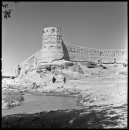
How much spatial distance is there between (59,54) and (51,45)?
12.1ft

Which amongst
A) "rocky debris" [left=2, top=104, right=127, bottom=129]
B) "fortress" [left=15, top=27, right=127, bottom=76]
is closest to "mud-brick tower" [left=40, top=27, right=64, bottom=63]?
"fortress" [left=15, top=27, right=127, bottom=76]

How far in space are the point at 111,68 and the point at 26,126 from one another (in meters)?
57.5

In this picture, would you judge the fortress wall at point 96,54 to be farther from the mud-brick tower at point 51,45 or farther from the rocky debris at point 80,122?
the rocky debris at point 80,122

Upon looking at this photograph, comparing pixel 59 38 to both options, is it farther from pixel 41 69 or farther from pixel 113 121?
pixel 113 121

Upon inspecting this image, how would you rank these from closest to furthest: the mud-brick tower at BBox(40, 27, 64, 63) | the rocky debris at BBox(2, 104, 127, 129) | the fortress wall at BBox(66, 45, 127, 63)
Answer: the rocky debris at BBox(2, 104, 127, 129) < the mud-brick tower at BBox(40, 27, 64, 63) < the fortress wall at BBox(66, 45, 127, 63)

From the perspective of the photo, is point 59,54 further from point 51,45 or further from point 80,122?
point 80,122

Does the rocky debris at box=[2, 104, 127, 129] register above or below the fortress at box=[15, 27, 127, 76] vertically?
below

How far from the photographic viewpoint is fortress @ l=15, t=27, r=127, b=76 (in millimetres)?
54844

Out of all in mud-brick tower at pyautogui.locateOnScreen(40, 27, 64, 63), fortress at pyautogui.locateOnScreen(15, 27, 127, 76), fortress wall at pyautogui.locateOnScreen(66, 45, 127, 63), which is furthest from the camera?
fortress wall at pyautogui.locateOnScreen(66, 45, 127, 63)

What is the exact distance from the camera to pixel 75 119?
6785mm

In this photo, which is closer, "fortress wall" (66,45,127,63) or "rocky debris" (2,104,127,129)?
"rocky debris" (2,104,127,129)

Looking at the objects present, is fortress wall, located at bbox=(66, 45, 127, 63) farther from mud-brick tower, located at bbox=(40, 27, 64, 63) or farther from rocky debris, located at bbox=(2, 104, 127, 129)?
rocky debris, located at bbox=(2, 104, 127, 129)

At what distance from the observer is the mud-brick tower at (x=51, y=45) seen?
5412cm

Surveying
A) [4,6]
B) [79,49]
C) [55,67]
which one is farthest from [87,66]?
[4,6]
